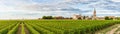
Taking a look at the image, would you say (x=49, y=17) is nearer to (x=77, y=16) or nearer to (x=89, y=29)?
(x=77, y=16)

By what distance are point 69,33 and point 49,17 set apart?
130936 millimetres

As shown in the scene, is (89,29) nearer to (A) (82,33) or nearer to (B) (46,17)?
(A) (82,33)

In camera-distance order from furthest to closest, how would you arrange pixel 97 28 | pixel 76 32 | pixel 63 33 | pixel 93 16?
pixel 93 16 → pixel 97 28 → pixel 76 32 → pixel 63 33

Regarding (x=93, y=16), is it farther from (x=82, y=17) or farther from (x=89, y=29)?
(x=89, y=29)

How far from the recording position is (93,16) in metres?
170

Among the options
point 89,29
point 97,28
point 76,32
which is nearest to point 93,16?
point 97,28

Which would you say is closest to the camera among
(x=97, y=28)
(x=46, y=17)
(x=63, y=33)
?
(x=63, y=33)

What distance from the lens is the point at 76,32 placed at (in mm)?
31438

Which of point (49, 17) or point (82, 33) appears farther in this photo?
point (49, 17)

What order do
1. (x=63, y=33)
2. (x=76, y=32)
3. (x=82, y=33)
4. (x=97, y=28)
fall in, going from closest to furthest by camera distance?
1. (x=63, y=33)
2. (x=76, y=32)
3. (x=82, y=33)
4. (x=97, y=28)

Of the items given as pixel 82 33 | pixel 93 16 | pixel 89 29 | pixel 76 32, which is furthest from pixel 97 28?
pixel 93 16

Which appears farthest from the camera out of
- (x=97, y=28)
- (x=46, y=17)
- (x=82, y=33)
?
(x=46, y=17)

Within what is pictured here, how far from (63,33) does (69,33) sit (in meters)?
1.27

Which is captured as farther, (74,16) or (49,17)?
(74,16)
